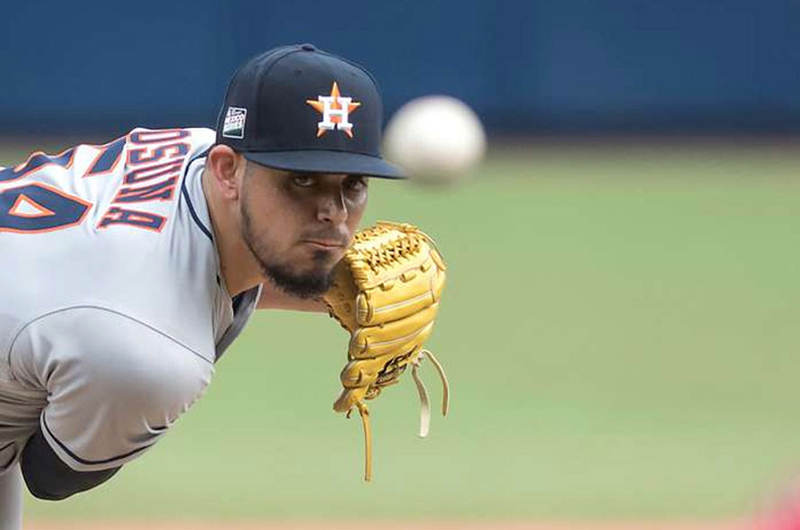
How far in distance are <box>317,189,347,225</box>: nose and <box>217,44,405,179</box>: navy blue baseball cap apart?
9cm

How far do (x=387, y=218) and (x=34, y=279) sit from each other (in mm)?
7893

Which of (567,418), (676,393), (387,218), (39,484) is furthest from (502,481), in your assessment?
(387,218)

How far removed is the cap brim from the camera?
3.20 m

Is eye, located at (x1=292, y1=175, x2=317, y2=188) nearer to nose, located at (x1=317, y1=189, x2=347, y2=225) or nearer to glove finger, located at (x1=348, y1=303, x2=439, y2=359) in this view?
nose, located at (x1=317, y1=189, x2=347, y2=225)

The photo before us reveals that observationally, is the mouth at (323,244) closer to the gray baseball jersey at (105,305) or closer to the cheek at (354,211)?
the cheek at (354,211)

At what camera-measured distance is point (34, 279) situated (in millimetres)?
3213

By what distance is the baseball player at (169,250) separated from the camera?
125 inches

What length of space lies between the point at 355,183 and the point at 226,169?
0.28m

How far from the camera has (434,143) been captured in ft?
38.2

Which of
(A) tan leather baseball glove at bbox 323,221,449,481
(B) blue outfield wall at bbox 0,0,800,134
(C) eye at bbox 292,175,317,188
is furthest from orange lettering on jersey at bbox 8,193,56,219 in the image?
(B) blue outfield wall at bbox 0,0,800,134

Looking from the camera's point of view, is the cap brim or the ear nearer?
the cap brim

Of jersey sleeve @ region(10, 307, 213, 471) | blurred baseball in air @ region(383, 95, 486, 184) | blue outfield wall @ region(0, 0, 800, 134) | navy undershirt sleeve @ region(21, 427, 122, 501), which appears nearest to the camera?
jersey sleeve @ region(10, 307, 213, 471)

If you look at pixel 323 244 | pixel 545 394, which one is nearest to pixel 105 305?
pixel 323 244

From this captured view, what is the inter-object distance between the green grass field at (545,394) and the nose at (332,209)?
1.54 metres
